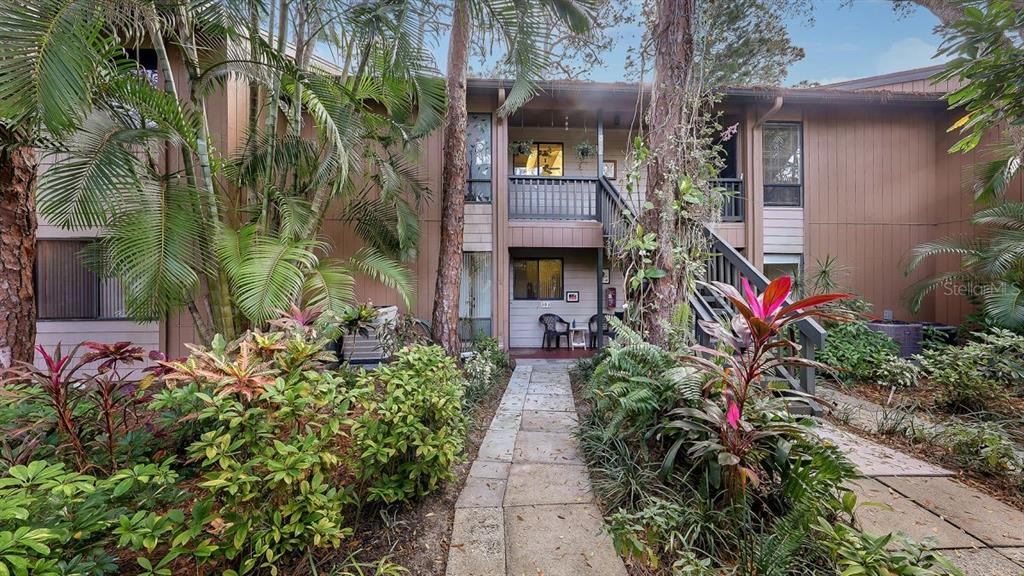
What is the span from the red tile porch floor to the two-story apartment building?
58cm

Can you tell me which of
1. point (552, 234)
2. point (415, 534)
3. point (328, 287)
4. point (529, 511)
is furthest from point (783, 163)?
point (415, 534)

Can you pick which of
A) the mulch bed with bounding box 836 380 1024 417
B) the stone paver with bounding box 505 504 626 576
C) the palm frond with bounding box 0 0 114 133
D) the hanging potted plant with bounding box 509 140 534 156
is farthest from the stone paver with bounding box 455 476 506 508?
the hanging potted plant with bounding box 509 140 534 156

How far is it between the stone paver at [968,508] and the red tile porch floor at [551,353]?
14.9 feet

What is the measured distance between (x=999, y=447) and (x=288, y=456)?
468cm

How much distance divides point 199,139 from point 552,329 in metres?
6.47

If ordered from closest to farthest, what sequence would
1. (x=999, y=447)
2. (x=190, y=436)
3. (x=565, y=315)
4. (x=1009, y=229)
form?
(x=190, y=436)
(x=999, y=447)
(x=1009, y=229)
(x=565, y=315)

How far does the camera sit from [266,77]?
3.77m

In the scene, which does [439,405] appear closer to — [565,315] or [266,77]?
[266,77]

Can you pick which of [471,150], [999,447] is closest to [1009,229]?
[999,447]

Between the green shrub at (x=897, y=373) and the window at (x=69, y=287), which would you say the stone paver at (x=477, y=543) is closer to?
the green shrub at (x=897, y=373)

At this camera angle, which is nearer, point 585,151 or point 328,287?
point 328,287

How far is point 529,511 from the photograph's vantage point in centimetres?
217

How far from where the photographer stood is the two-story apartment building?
255 inches

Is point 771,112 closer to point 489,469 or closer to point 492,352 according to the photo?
point 492,352
